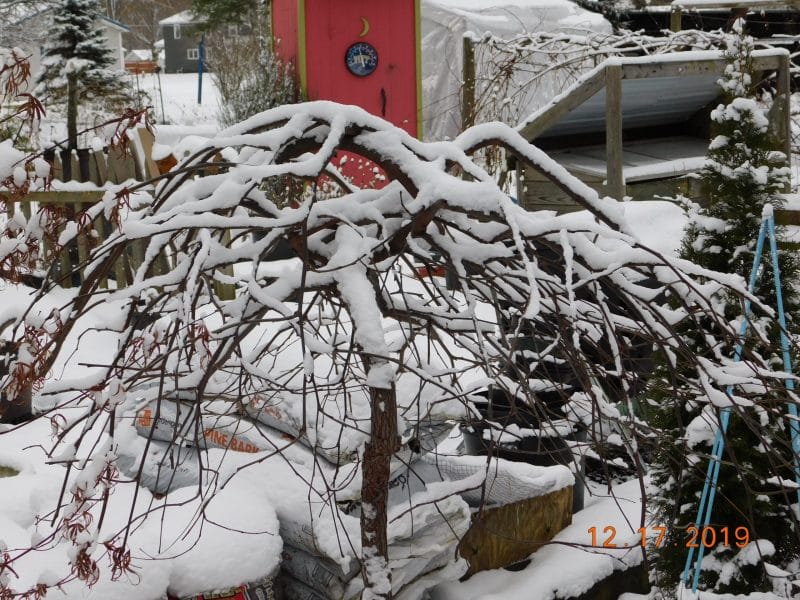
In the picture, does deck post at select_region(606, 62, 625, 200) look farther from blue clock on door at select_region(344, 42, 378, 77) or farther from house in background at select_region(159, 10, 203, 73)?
house in background at select_region(159, 10, 203, 73)

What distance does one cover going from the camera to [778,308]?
3068 millimetres

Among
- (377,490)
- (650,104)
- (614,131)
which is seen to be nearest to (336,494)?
(377,490)

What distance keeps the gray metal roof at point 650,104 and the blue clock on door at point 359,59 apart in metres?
5.68

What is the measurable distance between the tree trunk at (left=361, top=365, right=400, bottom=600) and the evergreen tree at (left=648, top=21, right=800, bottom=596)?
1.40 meters

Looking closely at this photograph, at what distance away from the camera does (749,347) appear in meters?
3.12

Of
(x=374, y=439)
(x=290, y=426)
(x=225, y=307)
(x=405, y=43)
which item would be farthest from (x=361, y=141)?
(x=405, y=43)

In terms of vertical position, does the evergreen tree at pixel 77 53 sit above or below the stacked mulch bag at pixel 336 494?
above

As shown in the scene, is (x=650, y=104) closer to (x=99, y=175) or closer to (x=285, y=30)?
(x=99, y=175)

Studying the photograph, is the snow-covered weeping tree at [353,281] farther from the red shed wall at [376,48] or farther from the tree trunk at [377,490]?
the red shed wall at [376,48]

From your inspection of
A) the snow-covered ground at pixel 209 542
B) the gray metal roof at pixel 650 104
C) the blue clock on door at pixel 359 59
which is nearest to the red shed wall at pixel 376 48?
the blue clock on door at pixel 359 59

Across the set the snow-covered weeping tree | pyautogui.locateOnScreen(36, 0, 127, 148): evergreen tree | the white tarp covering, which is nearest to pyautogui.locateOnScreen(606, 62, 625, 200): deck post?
the snow-covered weeping tree

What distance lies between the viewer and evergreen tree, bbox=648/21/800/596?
3.16m

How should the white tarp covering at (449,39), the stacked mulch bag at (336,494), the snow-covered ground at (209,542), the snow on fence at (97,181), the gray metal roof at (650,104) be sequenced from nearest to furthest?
the snow-covered ground at (209,542), the stacked mulch bag at (336,494), the gray metal roof at (650,104), the snow on fence at (97,181), the white tarp covering at (449,39)

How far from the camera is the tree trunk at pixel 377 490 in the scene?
198 centimetres
